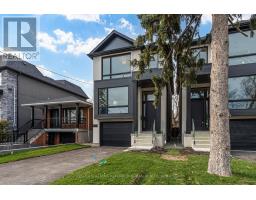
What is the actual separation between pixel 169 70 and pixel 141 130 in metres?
6.64

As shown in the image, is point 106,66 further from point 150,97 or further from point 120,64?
point 150,97

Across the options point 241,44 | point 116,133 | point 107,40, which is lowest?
point 116,133

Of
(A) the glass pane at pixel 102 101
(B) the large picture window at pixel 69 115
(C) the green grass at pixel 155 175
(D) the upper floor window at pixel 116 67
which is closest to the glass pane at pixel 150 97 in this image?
(D) the upper floor window at pixel 116 67

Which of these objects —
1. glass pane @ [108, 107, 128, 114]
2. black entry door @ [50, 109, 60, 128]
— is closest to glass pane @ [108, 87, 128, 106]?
glass pane @ [108, 107, 128, 114]

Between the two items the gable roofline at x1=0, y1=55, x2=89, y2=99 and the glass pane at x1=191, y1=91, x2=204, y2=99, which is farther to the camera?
the gable roofline at x1=0, y1=55, x2=89, y2=99

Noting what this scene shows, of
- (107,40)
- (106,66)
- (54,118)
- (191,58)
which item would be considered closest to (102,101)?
(106,66)

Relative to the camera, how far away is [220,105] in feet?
22.8

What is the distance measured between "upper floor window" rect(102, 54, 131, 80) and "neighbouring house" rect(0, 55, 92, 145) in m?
3.32

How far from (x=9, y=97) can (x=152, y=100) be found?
12.1 meters

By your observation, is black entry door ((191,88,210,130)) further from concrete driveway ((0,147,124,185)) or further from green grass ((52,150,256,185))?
concrete driveway ((0,147,124,185))

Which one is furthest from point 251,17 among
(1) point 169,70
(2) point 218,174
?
(2) point 218,174

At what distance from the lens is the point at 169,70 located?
416 inches

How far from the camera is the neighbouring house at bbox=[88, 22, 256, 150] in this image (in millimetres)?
12938
